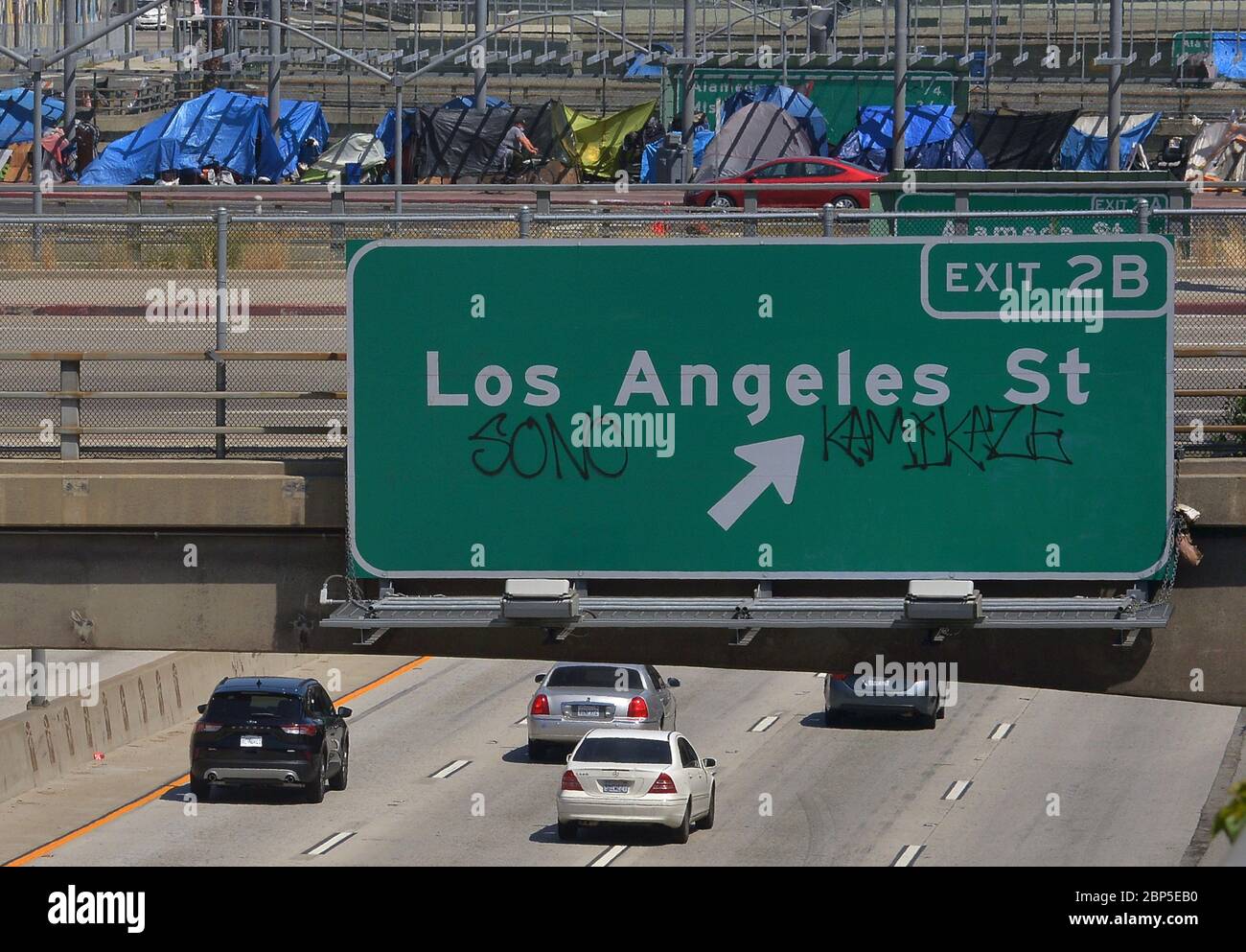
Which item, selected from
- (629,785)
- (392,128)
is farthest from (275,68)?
(629,785)

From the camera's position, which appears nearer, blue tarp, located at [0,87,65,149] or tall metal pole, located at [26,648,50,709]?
tall metal pole, located at [26,648,50,709]

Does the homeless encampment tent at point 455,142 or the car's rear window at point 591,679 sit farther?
the homeless encampment tent at point 455,142

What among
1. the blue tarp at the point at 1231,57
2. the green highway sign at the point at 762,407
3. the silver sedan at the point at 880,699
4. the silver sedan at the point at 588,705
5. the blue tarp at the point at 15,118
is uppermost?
the blue tarp at the point at 1231,57

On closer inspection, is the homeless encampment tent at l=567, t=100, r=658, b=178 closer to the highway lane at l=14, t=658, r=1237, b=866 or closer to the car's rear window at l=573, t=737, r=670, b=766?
the highway lane at l=14, t=658, r=1237, b=866

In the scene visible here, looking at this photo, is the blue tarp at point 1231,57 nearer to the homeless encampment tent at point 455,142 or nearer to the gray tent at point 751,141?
the gray tent at point 751,141

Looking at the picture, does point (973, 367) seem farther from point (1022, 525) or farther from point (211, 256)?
point (211, 256)

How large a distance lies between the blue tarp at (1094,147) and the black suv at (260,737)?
34.7 metres

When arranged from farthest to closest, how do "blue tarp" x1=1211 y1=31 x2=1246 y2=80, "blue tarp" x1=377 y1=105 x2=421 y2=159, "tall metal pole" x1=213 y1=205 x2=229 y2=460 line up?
1. "blue tarp" x1=1211 y1=31 x2=1246 y2=80
2. "blue tarp" x1=377 y1=105 x2=421 y2=159
3. "tall metal pole" x1=213 y1=205 x2=229 y2=460

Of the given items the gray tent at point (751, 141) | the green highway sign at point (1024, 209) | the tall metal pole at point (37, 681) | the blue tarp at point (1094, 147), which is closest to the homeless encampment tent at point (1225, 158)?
the blue tarp at point (1094, 147)

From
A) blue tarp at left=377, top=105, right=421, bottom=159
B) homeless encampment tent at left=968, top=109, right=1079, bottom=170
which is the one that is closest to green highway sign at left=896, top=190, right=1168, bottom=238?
homeless encampment tent at left=968, top=109, right=1079, bottom=170

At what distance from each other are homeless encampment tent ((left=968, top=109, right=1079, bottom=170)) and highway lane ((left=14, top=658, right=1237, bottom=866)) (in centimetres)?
1918

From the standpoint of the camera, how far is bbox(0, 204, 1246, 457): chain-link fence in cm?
1385

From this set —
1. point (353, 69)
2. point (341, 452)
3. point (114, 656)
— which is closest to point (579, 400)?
point (341, 452)

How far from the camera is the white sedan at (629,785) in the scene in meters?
27.7
